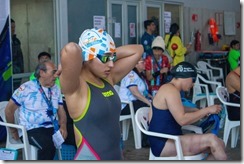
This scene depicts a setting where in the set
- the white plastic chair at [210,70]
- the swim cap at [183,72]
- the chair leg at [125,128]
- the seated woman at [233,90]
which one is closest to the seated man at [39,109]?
the swim cap at [183,72]

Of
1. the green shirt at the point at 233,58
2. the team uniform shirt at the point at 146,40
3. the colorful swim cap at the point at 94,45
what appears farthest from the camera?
the green shirt at the point at 233,58

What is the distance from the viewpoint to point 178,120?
3.97 metres

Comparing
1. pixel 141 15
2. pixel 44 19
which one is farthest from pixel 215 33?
pixel 44 19

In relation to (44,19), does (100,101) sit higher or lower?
lower

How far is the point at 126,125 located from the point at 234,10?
956cm

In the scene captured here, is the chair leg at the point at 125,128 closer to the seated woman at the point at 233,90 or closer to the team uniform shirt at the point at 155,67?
the team uniform shirt at the point at 155,67

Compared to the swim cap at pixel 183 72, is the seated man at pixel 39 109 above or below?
below

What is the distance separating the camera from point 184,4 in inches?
483

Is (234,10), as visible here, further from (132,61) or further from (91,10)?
(132,61)

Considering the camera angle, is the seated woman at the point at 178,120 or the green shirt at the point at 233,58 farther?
the green shirt at the point at 233,58

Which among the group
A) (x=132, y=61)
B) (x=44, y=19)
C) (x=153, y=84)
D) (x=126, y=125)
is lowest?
(x=126, y=125)

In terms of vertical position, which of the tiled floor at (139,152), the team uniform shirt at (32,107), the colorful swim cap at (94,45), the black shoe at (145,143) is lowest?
the tiled floor at (139,152)

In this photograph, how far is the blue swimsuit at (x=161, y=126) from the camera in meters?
4.05

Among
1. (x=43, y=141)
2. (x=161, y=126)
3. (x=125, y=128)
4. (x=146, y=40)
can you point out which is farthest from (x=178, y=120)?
(x=146, y=40)
